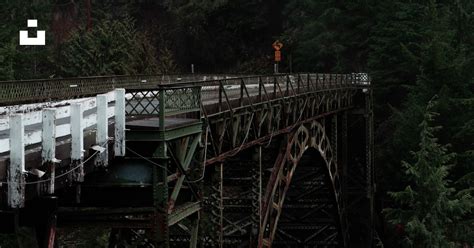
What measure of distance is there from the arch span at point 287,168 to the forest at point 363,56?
11.7 feet

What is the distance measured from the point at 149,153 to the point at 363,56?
3653 centimetres

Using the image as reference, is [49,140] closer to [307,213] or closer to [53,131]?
[53,131]

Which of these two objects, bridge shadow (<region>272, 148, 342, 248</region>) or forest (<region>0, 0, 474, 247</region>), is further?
bridge shadow (<region>272, 148, 342, 248</region>)

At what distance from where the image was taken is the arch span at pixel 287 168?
18.6 meters

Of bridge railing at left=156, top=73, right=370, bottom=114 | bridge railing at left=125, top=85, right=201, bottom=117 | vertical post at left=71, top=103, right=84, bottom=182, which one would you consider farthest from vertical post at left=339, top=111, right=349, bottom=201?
vertical post at left=71, top=103, right=84, bottom=182

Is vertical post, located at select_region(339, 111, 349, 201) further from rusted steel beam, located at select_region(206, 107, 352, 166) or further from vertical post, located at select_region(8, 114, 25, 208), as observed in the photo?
vertical post, located at select_region(8, 114, 25, 208)

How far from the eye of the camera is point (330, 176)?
93.4 feet

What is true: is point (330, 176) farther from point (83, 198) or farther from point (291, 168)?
point (83, 198)

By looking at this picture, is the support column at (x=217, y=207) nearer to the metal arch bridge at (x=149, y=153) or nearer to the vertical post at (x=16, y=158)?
the metal arch bridge at (x=149, y=153)

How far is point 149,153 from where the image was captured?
10.1 metres

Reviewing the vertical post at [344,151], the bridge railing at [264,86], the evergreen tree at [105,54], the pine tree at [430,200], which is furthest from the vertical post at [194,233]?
the evergreen tree at [105,54]

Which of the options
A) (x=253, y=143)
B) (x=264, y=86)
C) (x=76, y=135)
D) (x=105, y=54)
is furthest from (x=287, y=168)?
(x=105, y=54)

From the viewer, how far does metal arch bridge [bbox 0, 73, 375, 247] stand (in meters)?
8.02

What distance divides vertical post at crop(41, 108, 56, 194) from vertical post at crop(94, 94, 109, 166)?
47.3 inches
